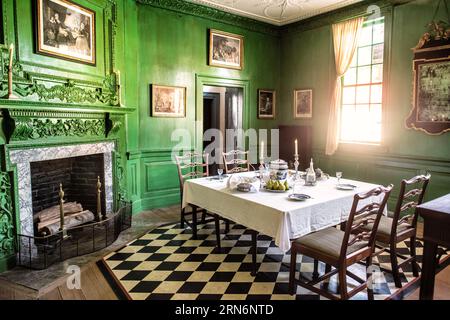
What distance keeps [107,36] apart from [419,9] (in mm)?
4202

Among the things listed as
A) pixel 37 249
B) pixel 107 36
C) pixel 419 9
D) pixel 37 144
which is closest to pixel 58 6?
pixel 107 36

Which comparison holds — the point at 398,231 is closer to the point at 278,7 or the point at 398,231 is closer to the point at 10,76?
the point at 10,76

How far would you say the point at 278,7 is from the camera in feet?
18.4

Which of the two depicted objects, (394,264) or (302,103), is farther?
(302,103)

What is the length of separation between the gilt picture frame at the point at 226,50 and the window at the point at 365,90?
6.25ft

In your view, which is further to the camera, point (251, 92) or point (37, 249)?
point (251, 92)

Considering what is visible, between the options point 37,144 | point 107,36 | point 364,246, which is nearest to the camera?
point 364,246

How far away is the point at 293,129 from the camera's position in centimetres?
634

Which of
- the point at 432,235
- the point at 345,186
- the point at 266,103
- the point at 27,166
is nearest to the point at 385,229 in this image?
the point at 345,186

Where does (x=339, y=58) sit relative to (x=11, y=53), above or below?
above

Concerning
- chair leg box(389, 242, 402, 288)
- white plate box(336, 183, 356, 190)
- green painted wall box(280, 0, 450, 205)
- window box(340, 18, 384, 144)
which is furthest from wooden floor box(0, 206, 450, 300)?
window box(340, 18, 384, 144)

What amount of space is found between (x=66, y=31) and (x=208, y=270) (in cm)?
298

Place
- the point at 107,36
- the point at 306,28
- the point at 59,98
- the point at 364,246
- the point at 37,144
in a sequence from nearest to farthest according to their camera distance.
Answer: the point at 364,246
the point at 37,144
the point at 59,98
the point at 107,36
the point at 306,28

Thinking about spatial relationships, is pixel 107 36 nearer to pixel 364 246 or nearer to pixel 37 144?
pixel 37 144
